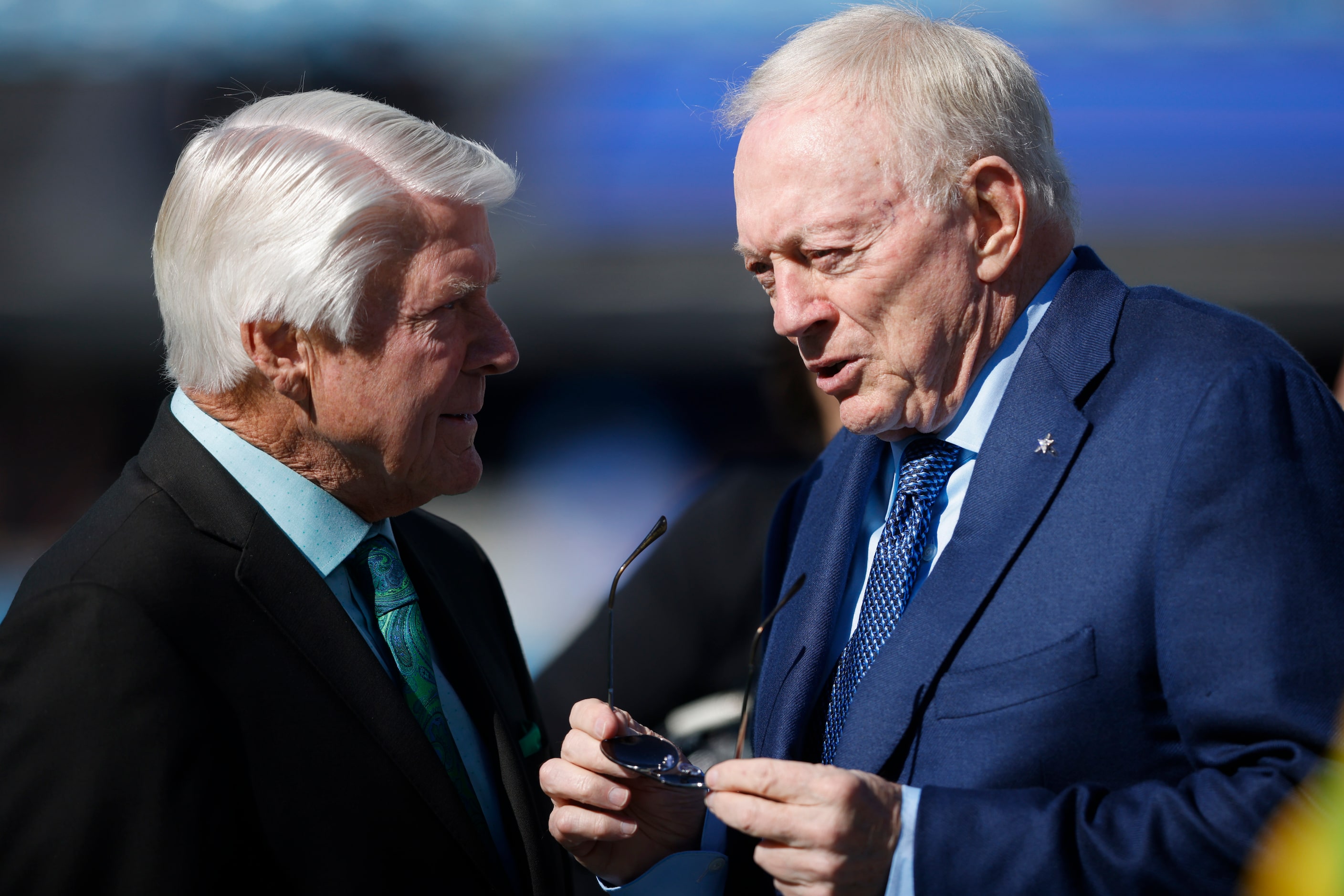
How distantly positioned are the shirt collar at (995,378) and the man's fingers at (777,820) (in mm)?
734

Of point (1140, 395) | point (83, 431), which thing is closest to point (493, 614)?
point (1140, 395)

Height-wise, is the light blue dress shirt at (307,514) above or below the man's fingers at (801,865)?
above

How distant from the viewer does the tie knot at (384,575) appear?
1.91m

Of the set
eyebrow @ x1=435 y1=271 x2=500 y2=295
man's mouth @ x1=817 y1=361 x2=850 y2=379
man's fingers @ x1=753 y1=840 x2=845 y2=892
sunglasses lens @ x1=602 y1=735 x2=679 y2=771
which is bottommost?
sunglasses lens @ x1=602 y1=735 x2=679 y2=771

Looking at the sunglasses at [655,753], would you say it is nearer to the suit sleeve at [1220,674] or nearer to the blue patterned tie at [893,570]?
the blue patterned tie at [893,570]

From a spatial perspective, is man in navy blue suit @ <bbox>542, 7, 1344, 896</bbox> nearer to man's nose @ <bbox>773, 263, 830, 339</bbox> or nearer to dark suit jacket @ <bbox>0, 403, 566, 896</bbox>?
man's nose @ <bbox>773, 263, 830, 339</bbox>

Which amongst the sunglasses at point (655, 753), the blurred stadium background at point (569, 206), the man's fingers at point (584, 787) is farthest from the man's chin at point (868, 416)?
the blurred stadium background at point (569, 206)

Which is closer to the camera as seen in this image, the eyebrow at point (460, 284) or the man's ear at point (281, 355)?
the man's ear at point (281, 355)

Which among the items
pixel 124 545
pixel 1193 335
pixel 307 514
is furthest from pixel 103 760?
pixel 1193 335

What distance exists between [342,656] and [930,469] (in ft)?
3.52

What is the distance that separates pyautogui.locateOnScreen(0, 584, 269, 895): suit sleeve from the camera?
1425mm

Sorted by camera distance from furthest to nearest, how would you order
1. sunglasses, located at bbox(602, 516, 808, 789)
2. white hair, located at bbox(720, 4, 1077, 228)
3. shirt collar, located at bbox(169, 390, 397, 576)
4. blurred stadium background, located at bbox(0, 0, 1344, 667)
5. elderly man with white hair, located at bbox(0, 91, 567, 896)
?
blurred stadium background, located at bbox(0, 0, 1344, 667) → shirt collar, located at bbox(169, 390, 397, 576) → white hair, located at bbox(720, 4, 1077, 228) → sunglasses, located at bbox(602, 516, 808, 789) → elderly man with white hair, located at bbox(0, 91, 567, 896)

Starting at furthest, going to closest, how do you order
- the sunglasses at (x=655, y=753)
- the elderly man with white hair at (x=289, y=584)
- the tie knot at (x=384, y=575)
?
the tie knot at (x=384, y=575)
the sunglasses at (x=655, y=753)
the elderly man with white hair at (x=289, y=584)

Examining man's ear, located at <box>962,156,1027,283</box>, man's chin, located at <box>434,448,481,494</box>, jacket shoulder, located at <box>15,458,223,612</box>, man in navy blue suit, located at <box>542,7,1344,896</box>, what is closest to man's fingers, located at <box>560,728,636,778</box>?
man in navy blue suit, located at <box>542,7,1344,896</box>
